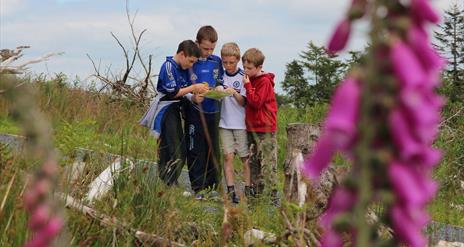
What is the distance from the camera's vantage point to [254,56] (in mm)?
9391

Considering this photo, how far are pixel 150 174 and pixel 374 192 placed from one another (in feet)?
17.4

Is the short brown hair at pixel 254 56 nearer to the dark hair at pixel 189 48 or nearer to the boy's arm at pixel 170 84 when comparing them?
the dark hair at pixel 189 48

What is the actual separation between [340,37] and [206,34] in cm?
821

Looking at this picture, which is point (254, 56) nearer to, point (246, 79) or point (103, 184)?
point (246, 79)

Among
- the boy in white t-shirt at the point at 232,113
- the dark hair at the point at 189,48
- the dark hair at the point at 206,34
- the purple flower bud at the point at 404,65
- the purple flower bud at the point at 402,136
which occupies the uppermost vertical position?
the dark hair at the point at 206,34

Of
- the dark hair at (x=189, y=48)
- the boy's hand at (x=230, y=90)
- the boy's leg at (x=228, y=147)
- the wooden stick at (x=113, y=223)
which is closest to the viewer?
the wooden stick at (x=113, y=223)

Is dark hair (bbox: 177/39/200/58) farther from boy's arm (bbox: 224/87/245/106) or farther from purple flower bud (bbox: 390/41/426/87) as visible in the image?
purple flower bud (bbox: 390/41/426/87)

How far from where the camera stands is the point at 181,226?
17.9 ft

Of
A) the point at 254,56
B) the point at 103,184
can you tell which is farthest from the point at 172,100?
the point at 103,184

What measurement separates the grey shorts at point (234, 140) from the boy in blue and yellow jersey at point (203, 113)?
0.32ft

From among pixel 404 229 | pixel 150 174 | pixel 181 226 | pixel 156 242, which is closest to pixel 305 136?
pixel 150 174

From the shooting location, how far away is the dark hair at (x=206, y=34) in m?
9.24

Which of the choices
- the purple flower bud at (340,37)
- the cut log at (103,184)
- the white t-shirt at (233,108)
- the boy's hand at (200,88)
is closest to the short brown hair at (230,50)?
the white t-shirt at (233,108)

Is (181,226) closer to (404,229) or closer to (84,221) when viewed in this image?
(84,221)
